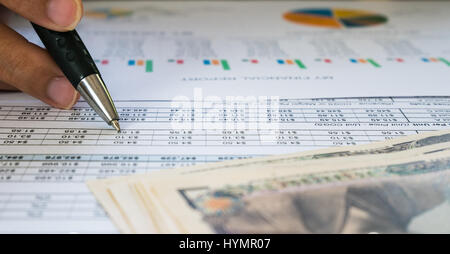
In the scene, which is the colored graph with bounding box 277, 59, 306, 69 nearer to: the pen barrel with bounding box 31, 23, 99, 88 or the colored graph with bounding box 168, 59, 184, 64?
the colored graph with bounding box 168, 59, 184, 64

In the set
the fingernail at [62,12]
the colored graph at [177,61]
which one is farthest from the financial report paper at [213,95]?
the fingernail at [62,12]

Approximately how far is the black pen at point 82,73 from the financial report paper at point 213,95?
2 cm

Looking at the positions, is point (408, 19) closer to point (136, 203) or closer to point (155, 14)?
point (155, 14)

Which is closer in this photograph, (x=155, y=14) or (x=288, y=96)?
(x=288, y=96)

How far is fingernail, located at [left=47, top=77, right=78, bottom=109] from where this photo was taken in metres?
0.50

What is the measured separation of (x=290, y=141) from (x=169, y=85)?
0.63ft

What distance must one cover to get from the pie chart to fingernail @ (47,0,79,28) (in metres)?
0.47

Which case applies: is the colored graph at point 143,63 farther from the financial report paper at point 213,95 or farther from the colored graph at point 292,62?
the colored graph at point 292,62

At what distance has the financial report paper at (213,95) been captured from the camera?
1.37 feet

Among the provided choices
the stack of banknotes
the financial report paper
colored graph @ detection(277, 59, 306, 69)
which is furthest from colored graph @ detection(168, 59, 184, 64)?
the stack of banknotes

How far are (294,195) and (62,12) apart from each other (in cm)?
29

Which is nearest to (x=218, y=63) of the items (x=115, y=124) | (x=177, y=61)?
(x=177, y=61)

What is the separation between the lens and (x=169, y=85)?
58cm
